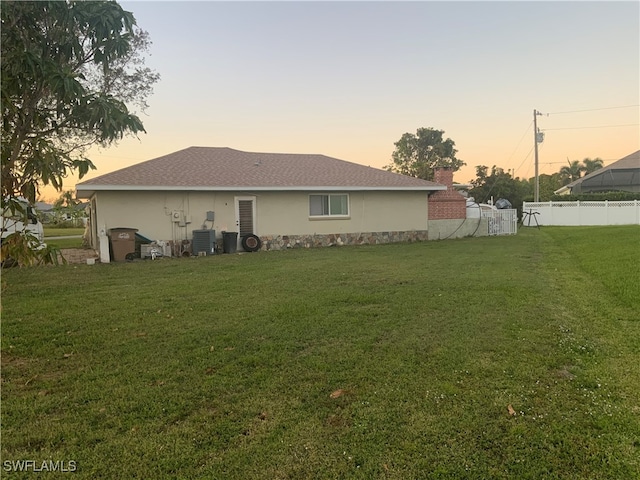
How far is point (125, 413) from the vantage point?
309 cm

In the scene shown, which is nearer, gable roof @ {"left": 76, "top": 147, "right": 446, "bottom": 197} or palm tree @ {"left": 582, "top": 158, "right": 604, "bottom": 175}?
gable roof @ {"left": 76, "top": 147, "right": 446, "bottom": 197}

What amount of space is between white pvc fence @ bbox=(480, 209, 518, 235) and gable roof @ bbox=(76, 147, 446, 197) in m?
4.18

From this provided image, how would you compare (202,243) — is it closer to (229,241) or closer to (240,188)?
(229,241)

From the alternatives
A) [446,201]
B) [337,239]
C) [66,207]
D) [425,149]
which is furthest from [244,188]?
[425,149]

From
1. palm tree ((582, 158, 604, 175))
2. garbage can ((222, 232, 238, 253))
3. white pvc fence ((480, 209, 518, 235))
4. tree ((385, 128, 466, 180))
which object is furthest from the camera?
palm tree ((582, 158, 604, 175))

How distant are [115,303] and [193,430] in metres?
4.69

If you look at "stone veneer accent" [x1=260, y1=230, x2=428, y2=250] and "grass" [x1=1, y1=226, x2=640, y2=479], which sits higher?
"stone veneer accent" [x1=260, y1=230, x2=428, y2=250]

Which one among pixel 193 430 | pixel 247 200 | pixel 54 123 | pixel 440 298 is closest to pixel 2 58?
pixel 54 123

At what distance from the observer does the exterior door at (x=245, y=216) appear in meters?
15.5

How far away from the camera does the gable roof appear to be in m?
14.1

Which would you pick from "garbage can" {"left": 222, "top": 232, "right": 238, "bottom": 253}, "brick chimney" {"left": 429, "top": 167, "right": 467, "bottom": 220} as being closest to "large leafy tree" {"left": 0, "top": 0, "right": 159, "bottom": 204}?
"garbage can" {"left": 222, "top": 232, "right": 238, "bottom": 253}

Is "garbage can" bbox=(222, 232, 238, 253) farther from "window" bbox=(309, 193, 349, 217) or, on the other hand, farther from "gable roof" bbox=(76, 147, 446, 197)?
"window" bbox=(309, 193, 349, 217)

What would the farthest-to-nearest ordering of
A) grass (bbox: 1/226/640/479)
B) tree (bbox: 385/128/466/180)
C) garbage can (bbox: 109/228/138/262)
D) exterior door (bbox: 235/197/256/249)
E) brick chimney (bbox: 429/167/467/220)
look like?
tree (bbox: 385/128/466/180)
brick chimney (bbox: 429/167/467/220)
exterior door (bbox: 235/197/256/249)
garbage can (bbox: 109/228/138/262)
grass (bbox: 1/226/640/479)

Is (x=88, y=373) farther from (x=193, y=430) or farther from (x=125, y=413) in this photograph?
(x=193, y=430)
